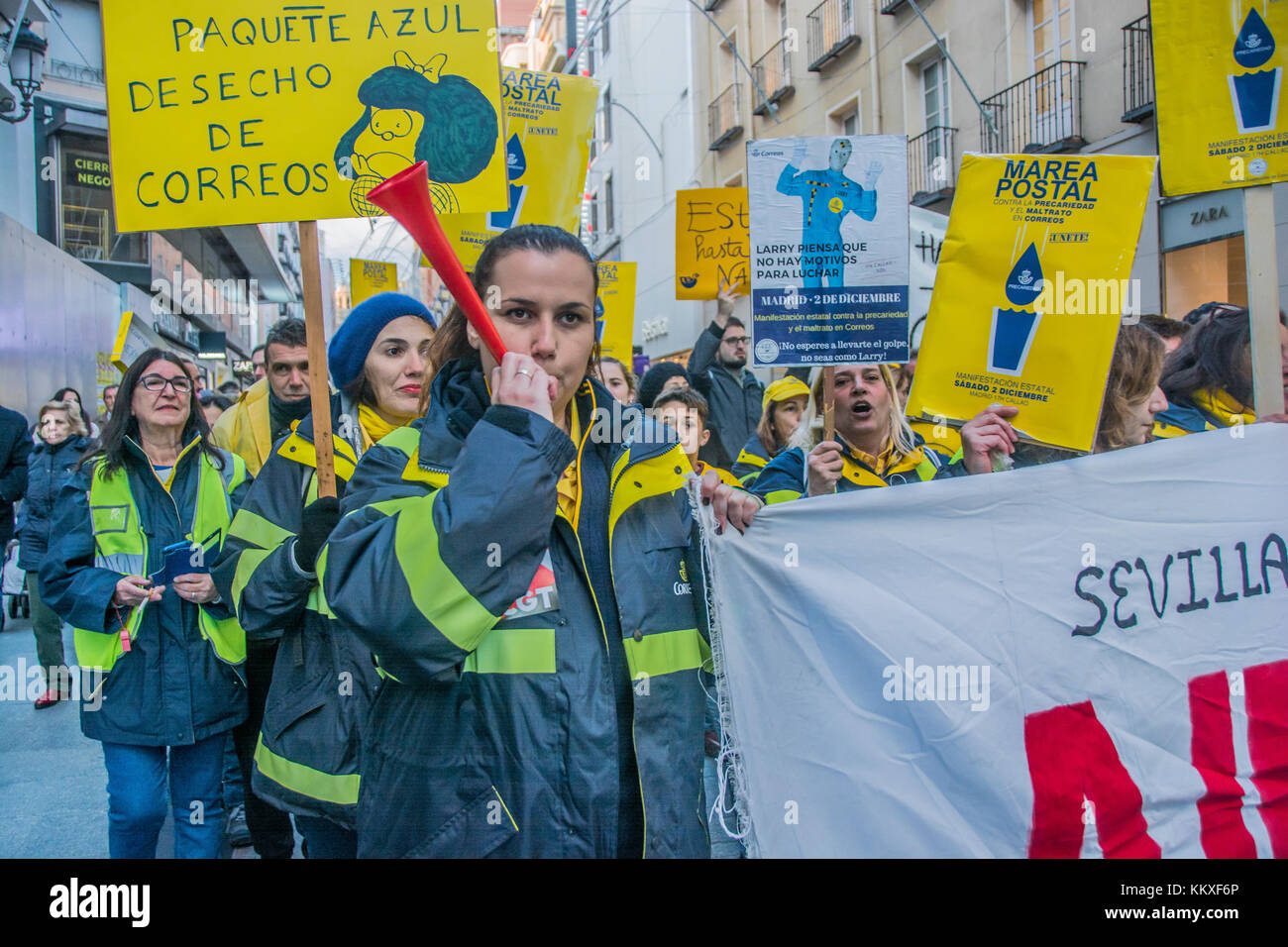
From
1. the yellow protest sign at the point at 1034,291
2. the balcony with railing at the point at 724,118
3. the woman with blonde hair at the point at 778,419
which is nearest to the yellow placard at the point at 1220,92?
the yellow protest sign at the point at 1034,291

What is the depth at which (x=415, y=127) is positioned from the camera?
273 cm

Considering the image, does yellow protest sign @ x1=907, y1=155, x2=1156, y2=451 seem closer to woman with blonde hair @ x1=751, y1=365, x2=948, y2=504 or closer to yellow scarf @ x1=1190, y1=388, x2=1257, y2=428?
woman with blonde hair @ x1=751, y1=365, x2=948, y2=504

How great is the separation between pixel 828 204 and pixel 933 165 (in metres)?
11.7

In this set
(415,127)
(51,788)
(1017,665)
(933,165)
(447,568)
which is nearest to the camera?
(447,568)

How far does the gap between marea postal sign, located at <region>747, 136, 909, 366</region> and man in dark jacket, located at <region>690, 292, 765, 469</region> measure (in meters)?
3.48

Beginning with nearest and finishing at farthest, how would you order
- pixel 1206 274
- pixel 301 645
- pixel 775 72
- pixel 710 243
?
pixel 301 645 < pixel 710 243 < pixel 1206 274 < pixel 775 72

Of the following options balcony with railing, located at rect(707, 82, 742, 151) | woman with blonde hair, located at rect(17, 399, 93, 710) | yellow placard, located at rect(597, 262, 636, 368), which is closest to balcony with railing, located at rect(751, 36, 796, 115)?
balcony with railing, located at rect(707, 82, 742, 151)

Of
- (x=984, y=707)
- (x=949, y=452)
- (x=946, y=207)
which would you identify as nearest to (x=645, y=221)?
(x=946, y=207)

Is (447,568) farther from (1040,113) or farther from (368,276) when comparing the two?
(1040,113)

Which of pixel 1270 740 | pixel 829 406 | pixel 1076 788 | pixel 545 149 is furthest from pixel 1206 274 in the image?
pixel 1076 788

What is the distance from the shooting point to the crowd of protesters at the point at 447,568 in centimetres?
154

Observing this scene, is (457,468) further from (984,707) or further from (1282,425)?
(1282,425)

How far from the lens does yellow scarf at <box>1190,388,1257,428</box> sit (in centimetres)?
359

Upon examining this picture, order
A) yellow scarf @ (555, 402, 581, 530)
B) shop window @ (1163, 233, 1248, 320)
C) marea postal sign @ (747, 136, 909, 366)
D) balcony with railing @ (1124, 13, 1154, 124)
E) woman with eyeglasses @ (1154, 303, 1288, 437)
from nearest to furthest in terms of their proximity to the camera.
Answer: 1. yellow scarf @ (555, 402, 581, 530)
2. marea postal sign @ (747, 136, 909, 366)
3. woman with eyeglasses @ (1154, 303, 1288, 437)
4. shop window @ (1163, 233, 1248, 320)
5. balcony with railing @ (1124, 13, 1154, 124)
